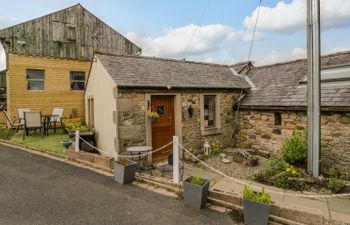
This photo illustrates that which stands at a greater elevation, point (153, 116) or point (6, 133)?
point (153, 116)

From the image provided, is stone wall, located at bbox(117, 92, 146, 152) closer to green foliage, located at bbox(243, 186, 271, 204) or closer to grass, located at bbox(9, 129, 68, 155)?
grass, located at bbox(9, 129, 68, 155)

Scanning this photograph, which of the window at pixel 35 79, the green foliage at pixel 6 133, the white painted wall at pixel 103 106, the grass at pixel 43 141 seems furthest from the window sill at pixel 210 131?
the window at pixel 35 79

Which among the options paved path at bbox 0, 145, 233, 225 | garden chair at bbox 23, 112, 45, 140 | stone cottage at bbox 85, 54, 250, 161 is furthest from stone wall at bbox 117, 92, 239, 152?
garden chair at bbox 23, 112, 45, 140

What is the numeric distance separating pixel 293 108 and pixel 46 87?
14037mm

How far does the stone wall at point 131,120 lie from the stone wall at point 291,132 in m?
5.11

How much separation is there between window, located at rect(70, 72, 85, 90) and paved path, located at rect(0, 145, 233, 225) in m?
10.1

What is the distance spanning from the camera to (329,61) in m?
10.4

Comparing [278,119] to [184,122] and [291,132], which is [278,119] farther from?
[184,122]

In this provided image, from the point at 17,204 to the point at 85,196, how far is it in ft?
4.40

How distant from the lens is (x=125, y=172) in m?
6.46

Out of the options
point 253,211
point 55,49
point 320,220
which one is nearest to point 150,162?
point 253,211

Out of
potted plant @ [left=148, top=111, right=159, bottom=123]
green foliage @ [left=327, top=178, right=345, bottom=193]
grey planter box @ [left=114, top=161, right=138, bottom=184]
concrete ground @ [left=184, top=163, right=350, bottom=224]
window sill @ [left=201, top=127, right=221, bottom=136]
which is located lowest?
concrete ground @ [left=184, top=163, right=350, bottom=224]

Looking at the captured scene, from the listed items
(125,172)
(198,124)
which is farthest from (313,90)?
(125,172)

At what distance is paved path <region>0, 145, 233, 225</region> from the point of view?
466 cm
